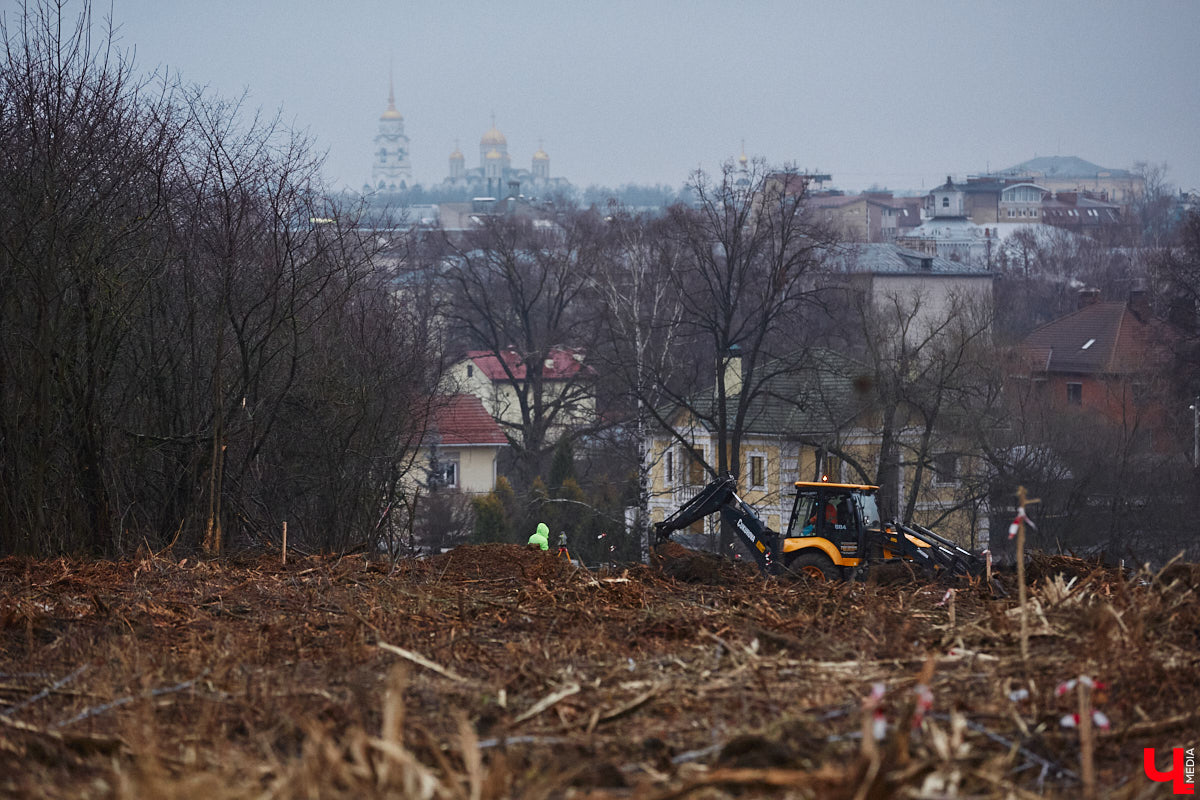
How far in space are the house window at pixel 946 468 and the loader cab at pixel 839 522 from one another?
1627cm

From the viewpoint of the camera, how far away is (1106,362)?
4469cm

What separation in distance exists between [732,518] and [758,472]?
1941cm

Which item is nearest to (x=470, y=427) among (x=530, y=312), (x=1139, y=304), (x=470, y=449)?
(x=470, y=449)

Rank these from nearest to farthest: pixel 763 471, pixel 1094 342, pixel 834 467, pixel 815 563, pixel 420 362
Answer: pixel 815 563 → pixel 420 362 → pixel 834 467 → pixel 763 471 → pixel 1094 342

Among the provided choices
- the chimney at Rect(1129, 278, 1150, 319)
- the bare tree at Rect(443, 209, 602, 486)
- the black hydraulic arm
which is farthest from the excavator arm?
the chimney at Rect(1129, 278, 1150, 319)

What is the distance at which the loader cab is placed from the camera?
16.3 metres

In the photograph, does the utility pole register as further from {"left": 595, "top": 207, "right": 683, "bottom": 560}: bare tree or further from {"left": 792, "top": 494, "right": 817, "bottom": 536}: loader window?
{"left": 792, "top": 494, "right": 817, "bottom": 536}: loader window

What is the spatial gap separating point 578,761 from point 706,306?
34789 millimetres

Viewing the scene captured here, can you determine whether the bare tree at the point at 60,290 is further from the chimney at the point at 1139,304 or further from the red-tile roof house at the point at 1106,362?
the chimney at the point at 1139,304

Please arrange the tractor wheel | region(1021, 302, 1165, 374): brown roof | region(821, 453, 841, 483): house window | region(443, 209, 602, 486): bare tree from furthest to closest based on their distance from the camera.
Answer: region(443, 209, 602, 486): bare tree
region(1021, 302, 1165, 374): brown roof
region(821, 453, 841, 483): house window
the tractor wheel

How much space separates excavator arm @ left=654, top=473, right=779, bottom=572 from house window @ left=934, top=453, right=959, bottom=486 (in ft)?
49.3

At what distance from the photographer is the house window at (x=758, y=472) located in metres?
36.8

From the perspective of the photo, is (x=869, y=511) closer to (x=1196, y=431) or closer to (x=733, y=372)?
(x=1196, y=431)

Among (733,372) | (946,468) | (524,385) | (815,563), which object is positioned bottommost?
(815,563)
